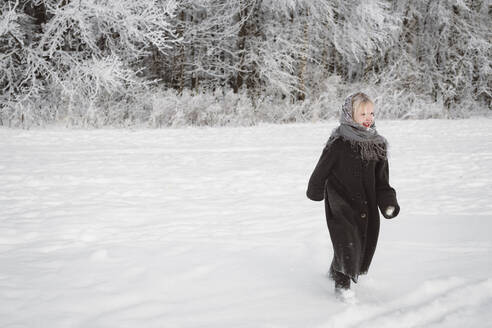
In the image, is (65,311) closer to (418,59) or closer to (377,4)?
(377,4)

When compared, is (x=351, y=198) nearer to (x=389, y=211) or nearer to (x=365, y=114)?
(x=389, y=211)

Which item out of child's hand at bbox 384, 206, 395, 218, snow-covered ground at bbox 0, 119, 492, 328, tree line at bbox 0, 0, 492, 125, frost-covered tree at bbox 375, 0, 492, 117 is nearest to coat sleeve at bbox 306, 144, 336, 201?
child's hand at bbox 384, 206, 395, 218

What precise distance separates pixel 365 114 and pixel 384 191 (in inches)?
18.3

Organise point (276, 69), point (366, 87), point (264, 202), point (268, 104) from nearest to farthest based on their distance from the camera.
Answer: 1. point (264, 202)
2. point (268, 104)
3. point (276, 69)
4. point (366, 87)

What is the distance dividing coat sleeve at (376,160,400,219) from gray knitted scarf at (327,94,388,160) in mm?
74

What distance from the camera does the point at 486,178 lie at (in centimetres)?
555

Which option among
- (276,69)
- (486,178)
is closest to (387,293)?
(486,178)

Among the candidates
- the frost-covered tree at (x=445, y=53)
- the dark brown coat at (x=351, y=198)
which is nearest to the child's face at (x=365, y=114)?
the dark brown coat at (x=351, y=198)

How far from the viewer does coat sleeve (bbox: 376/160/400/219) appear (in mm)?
2400

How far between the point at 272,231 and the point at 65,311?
1.89 meters

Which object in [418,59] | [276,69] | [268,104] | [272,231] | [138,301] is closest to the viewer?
[138,301]

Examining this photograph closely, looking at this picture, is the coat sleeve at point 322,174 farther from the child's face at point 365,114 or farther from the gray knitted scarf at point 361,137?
the child's face at point 365,114

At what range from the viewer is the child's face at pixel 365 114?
2.34 m

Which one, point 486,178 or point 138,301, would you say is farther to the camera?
point 486,178
